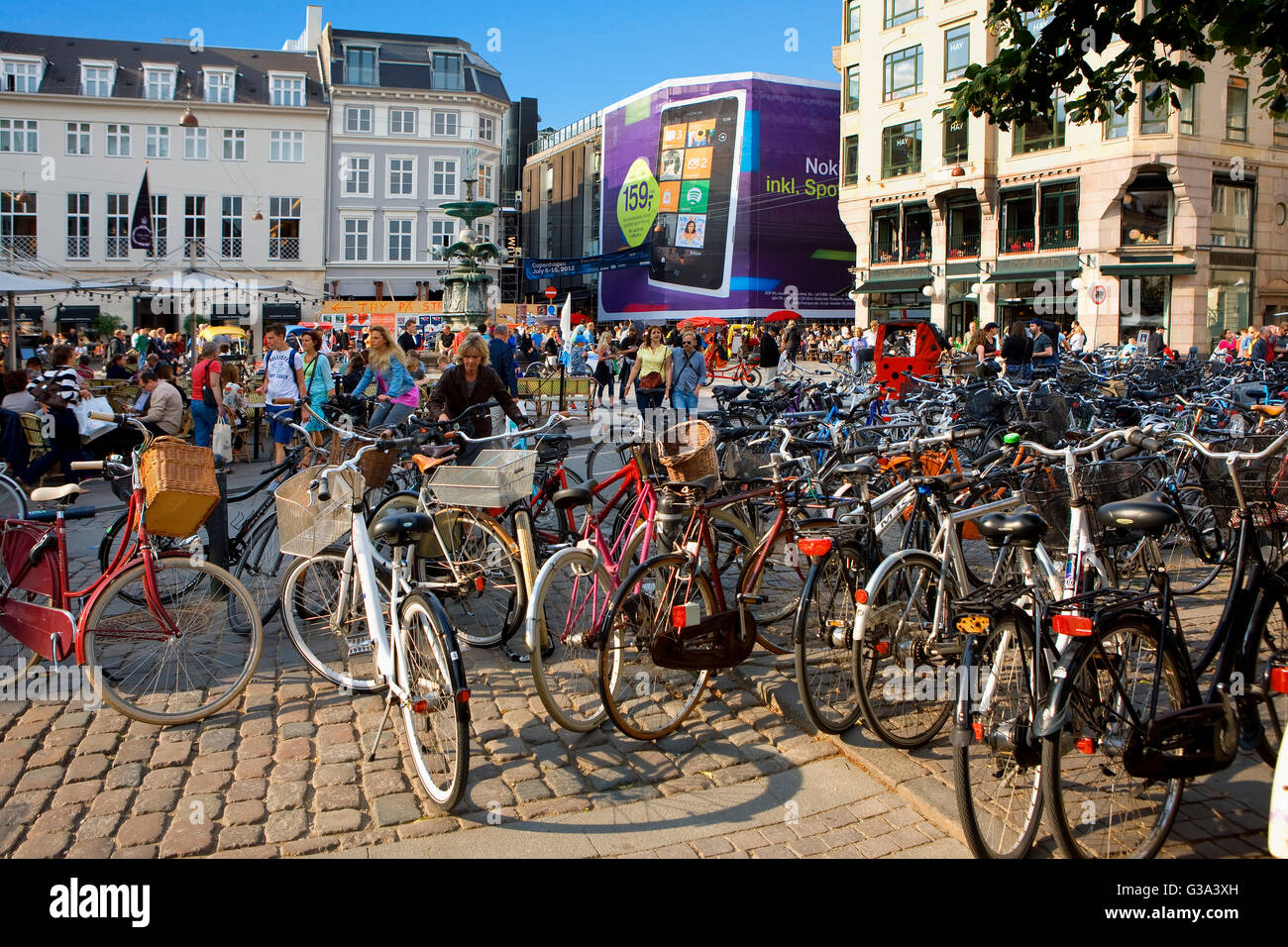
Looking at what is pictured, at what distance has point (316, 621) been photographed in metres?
5.61

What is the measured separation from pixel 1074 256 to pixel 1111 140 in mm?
3837

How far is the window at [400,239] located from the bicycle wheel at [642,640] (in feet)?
180

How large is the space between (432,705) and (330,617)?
1.54 meters

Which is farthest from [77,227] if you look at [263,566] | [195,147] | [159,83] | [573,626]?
[573,626]

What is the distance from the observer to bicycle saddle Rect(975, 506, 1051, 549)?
149 inches

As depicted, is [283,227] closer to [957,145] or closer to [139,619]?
[957,145]

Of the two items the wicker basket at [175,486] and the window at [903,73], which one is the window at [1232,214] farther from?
the wicker basket at [175,486]

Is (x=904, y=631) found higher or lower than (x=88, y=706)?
higher

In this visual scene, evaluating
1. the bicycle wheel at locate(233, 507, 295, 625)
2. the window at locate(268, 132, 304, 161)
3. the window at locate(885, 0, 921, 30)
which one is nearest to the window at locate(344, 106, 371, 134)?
the window at locate(268, 132, 304, 161)

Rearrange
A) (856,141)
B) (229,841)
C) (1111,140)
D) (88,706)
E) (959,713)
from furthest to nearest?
(856,141), (1111,140), (88,706), (229,841), (959,713)

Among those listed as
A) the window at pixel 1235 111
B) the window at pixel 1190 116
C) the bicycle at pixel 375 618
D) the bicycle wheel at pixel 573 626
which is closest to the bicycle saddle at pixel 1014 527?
the bicycle wheel at pixel 573 626

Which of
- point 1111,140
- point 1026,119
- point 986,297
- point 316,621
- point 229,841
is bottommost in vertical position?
point 229,841

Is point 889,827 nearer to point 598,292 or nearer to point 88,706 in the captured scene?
point 88,706

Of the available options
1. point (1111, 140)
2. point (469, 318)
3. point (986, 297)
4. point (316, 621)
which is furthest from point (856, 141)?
point (316, 621)
